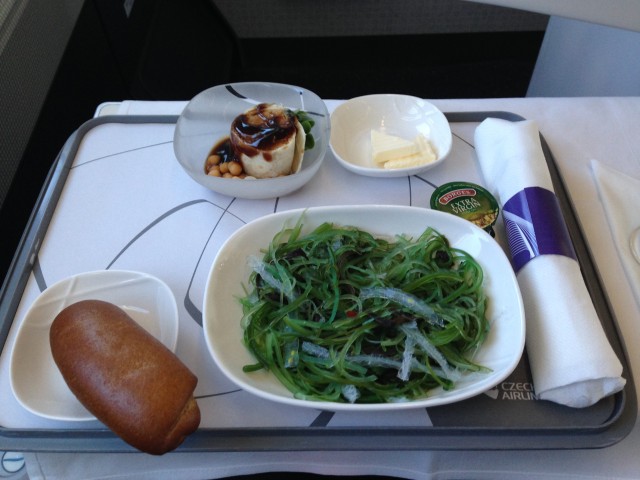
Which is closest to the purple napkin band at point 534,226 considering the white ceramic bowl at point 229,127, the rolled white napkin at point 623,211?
the rolled white napkin at point 623,211

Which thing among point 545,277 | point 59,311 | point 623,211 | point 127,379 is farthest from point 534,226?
point 59,311

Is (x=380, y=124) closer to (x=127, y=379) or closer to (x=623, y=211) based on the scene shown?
(x=623, y=211)

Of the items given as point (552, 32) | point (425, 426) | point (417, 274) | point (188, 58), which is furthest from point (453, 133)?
point (188, 58)

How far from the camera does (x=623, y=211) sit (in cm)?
94

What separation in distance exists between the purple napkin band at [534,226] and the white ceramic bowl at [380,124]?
19cm

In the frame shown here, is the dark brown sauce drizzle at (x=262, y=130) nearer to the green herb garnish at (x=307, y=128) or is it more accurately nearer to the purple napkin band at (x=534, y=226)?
the green herb garnish at (x=307, y=128)

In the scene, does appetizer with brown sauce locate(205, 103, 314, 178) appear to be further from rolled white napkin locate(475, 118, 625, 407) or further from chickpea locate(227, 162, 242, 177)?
rolled white napkin locate(475, 118, 625, 407)

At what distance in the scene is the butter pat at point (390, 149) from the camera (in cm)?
101

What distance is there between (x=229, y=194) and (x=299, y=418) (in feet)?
1.41

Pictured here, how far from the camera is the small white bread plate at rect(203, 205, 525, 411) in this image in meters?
0.70

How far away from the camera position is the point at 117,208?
981 millimetres

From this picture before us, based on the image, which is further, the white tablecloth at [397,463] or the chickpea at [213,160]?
the chickpea at [213,160]

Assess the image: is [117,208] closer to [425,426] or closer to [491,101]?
[425,426]

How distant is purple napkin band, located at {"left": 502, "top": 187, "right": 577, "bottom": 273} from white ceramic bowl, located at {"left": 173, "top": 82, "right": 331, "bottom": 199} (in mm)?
353
